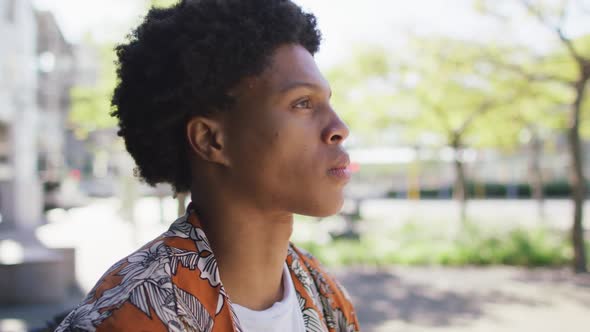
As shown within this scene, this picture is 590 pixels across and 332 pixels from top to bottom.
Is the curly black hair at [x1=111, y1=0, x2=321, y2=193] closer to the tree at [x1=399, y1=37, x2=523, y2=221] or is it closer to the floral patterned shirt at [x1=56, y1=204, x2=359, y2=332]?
the floral patterned shirt at [x1=56, y1=204, x2=359, y2=332]

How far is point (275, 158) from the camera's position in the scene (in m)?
1.59

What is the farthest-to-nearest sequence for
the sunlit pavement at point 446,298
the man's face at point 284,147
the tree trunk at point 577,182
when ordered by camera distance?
1. the tree trunk at point 577,182
2. the sunlit pavement at point 446,298
3. the man's face at point 284,147

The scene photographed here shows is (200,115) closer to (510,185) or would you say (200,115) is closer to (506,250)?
(506,250)

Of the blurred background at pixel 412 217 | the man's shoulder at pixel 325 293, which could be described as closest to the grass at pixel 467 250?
the blurred background at pixel 412 217

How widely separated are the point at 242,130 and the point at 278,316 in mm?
606

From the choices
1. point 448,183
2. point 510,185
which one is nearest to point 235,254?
point 510,185

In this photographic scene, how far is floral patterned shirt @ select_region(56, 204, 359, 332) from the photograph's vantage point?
1257 millimetres

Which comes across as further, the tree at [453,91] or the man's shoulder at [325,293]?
the tree at [453,91]

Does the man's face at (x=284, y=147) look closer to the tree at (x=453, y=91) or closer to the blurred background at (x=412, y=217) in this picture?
the blurred background at (x=412, y=217)

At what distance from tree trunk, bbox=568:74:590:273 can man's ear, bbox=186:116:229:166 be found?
342 inches

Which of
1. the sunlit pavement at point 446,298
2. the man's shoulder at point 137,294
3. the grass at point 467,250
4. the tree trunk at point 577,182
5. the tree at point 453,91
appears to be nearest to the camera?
the man's shoulder at point 137,294

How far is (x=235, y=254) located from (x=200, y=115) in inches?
17.8

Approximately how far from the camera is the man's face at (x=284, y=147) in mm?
1597

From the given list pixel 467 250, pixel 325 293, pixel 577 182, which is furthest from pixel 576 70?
pixel 325 293
